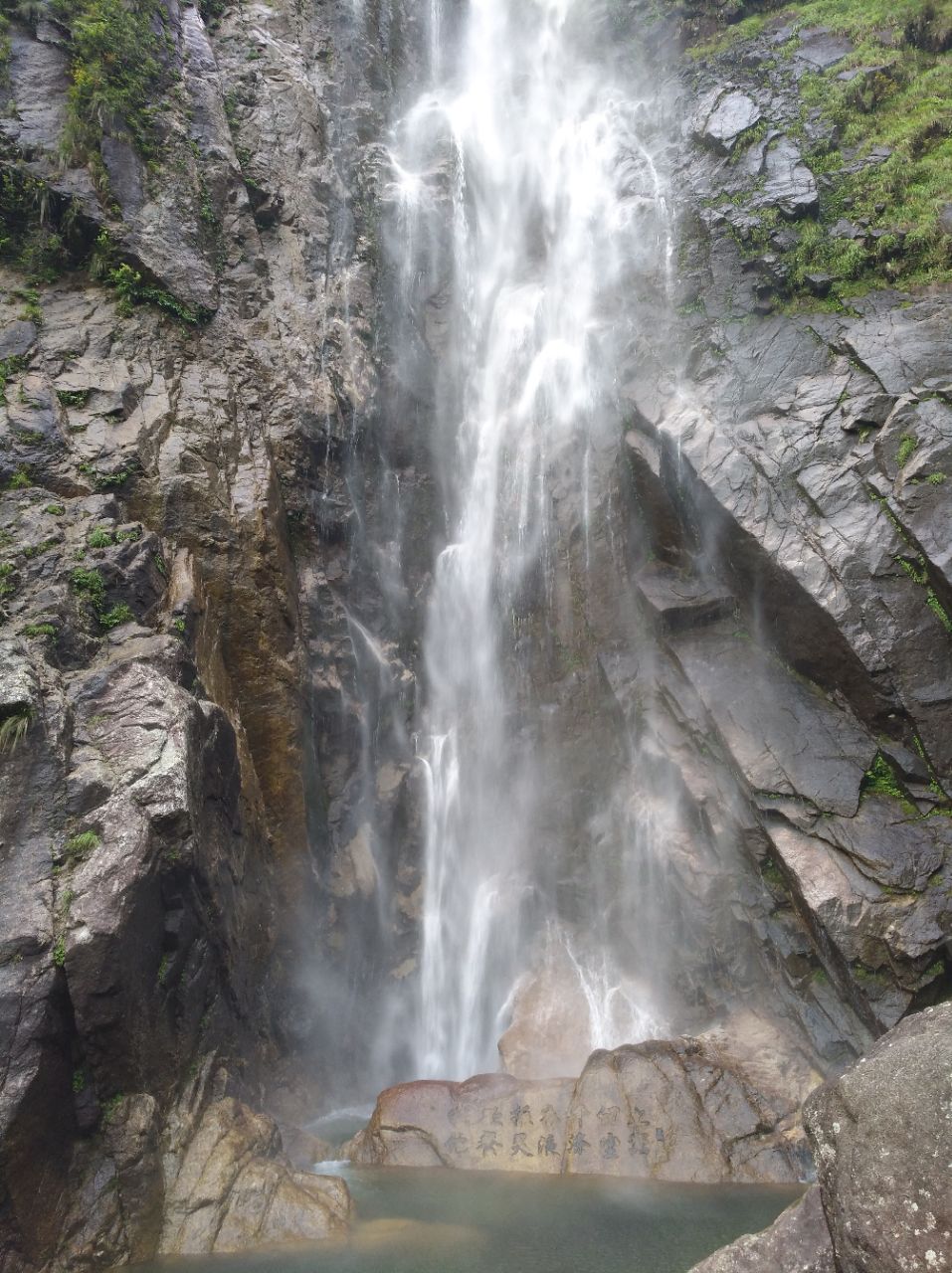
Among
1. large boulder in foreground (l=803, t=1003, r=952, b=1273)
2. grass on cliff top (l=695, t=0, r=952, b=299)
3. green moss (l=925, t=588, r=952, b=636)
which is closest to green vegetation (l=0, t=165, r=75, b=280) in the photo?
grass on cliff top (l=695, t=0, r=952, b=299)

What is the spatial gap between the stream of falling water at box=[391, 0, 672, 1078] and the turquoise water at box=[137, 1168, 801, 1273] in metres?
3.62

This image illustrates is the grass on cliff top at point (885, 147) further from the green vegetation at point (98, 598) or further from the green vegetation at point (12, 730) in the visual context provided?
the green vegetation at point (12, 730)

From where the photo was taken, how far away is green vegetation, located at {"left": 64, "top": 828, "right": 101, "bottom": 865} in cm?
782

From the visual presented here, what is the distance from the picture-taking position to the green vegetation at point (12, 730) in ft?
26.2

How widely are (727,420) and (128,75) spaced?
47.0 feet

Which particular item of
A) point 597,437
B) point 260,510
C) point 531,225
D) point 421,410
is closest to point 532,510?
point 597,437

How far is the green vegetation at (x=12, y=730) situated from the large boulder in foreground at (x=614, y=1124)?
678 centimetres

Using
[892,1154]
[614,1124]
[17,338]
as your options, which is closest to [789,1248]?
[892,1154]

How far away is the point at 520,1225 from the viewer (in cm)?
773

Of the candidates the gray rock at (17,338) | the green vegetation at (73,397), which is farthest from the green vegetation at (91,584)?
the gray rock at (17,338)

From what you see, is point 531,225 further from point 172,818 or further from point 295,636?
point 172,818

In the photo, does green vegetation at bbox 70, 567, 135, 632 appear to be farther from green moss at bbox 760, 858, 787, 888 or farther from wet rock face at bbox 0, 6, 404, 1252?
green moss at bbox 760, 858, 787, 888

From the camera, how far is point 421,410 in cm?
1711

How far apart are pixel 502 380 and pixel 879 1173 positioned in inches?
646
